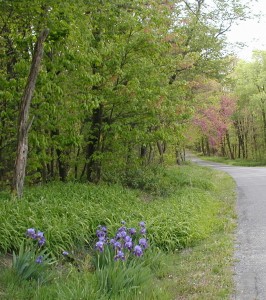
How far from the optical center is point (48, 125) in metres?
8.73

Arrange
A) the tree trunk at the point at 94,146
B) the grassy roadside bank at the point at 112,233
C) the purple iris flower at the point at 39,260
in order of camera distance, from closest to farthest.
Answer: the grassy roadside bank at the point at 112,233, the purple iris flower at the point at 39,260, the tree trunk at the point at 94,146

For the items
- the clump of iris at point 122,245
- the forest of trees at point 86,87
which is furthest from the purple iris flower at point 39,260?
the forest of trees at point 86,87

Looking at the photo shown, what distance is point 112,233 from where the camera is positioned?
5.85m

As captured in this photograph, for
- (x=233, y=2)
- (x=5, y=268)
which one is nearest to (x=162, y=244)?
(x=5, y=268)

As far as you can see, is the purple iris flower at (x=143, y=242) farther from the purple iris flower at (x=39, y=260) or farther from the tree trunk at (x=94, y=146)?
the tree trunk at (x=94, y=146)

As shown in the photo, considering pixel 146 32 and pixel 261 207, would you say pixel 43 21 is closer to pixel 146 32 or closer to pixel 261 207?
pixel 146 32

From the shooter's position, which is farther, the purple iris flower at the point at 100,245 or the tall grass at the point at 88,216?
the tall grass at the point at 88,216

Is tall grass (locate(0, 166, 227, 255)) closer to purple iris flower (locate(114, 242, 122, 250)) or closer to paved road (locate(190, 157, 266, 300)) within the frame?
paved road (locate(190, 157, 266, 300))

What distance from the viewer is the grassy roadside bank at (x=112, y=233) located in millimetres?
4113

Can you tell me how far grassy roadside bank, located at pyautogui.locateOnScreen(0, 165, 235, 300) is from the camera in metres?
4.11

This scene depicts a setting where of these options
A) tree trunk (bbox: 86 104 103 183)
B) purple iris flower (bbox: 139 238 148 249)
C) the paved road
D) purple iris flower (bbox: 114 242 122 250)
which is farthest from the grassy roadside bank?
tree trunk (bbox: 86 104 103 183)

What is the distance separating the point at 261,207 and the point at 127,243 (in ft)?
21.7

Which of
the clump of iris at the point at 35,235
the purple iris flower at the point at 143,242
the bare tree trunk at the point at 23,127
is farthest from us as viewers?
the bare tree trunk at the point at 23,127

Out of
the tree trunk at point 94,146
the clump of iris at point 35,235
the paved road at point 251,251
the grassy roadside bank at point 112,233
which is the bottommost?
the paved road at point 251,251
